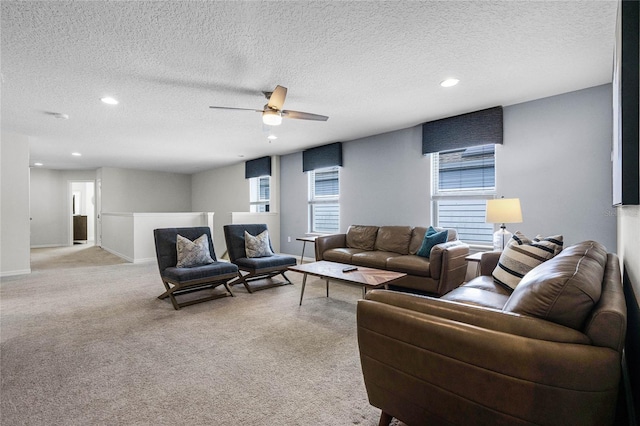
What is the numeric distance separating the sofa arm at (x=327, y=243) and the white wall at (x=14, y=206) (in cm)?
490

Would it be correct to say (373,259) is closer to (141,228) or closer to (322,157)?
(322,157)

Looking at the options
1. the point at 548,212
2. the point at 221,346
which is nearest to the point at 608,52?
the point at 548,212

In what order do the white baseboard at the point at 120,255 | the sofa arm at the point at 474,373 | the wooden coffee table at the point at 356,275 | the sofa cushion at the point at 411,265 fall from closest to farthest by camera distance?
1. the sofa arm at the point at 474,373
2. the wooden coffee table at the point at 356,275
3. the sofa cushion at the point at 411,265
4. the white baseboard at the point at 120,255

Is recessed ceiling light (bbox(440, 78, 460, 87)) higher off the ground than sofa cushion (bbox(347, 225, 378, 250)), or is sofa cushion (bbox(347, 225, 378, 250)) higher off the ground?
recessed ceiling light (bbox(440, 78, 460, 87))

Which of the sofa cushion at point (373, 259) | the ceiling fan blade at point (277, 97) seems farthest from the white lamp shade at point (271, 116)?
the sofa cushion at point (373, 259)

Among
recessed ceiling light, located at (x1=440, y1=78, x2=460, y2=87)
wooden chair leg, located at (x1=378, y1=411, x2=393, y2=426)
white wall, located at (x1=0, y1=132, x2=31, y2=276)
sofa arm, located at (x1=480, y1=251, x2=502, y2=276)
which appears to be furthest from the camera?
white wall, located at (x1=0, y1=132, x2=31, y2=276)

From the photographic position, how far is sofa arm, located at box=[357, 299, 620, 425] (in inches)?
35.0

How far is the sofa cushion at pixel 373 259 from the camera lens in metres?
3.90

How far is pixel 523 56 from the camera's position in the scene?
2.56 meters

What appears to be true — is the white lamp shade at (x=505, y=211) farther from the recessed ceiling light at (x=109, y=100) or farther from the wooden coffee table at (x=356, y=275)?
the recessed ceiling light at (x=109, y=100)

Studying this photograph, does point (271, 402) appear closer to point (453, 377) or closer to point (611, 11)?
point (453, 377)

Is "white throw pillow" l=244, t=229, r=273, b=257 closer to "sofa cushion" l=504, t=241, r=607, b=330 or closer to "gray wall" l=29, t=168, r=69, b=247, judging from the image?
"sofa cushion" l=504, t=241, r=607, b=330

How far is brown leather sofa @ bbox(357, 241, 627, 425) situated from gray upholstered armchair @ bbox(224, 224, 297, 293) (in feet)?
8.82

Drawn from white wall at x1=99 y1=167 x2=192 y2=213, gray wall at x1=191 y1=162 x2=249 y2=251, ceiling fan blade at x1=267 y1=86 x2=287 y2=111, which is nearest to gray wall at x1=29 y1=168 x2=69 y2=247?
white wall at x1=99 y1=167 x2=192 y2=213
